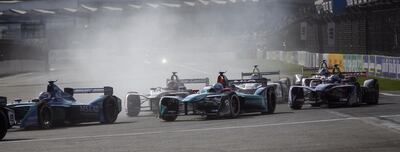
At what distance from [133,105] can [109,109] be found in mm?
3440

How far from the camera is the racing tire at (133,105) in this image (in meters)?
25.5

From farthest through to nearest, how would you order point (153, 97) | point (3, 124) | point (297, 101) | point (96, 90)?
point (153, 97) → point (297, 101) → point (96, 90) → point (3, 124)

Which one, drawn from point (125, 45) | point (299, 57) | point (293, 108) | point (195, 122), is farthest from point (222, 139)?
point (125, 45)

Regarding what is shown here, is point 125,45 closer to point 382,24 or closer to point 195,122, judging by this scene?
point 382,24

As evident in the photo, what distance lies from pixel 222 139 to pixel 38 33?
71.4 metres

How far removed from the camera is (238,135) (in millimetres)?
16125

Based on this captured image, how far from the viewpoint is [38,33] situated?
8469cm

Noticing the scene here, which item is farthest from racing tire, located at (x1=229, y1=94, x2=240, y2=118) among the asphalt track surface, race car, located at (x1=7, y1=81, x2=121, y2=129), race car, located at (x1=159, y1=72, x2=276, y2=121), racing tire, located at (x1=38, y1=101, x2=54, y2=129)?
racing tire, located at (x1=38, y1=101, x2=54, y2=129)

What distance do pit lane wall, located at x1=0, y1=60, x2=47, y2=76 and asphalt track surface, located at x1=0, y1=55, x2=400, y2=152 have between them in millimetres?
51869

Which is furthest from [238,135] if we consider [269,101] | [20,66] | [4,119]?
[20,66]

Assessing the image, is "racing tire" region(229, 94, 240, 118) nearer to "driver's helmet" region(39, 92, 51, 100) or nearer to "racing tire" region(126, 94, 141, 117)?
"racing tire" region(126, 94, 141, 117)

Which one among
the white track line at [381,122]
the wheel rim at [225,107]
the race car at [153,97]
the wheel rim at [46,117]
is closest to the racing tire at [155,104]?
the race car at [153,97]

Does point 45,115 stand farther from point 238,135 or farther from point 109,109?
point 238,135

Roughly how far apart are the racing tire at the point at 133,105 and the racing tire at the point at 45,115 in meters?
5.01
